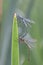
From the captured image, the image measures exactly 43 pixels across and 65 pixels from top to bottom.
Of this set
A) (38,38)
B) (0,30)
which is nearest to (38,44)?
(38,38)

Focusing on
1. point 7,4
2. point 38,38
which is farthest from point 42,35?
point 7,4

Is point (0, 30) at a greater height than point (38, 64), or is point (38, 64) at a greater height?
point (0, 30)

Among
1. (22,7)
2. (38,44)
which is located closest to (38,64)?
(38,44)

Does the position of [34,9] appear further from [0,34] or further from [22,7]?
[0,34]

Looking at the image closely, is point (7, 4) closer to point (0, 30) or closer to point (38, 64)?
point (0, 30)
